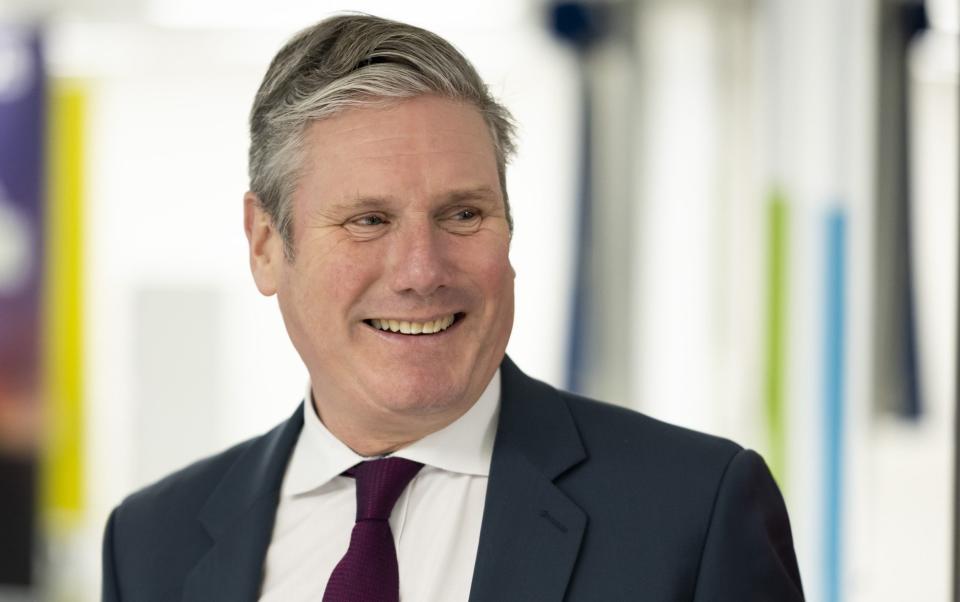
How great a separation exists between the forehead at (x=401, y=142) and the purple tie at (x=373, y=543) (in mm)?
383

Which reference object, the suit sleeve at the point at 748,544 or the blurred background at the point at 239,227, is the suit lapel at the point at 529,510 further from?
the blurred background at the point at 239,227

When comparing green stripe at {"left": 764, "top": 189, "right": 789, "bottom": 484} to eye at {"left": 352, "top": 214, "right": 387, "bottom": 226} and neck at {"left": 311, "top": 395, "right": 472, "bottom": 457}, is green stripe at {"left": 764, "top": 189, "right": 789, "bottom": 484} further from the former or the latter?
eye at {"left": 352, "top": 214, "right": 387, "bottom": 226}

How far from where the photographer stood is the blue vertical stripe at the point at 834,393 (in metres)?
3.59

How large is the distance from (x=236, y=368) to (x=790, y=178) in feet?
8.17

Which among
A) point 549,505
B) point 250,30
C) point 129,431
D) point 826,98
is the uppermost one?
point 250,30

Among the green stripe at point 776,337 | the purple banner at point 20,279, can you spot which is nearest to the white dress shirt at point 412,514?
the green stripe at point 776,337

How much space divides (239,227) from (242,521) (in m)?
3.72

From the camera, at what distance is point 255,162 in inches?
64.2

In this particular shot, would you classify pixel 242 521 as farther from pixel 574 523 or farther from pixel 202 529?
pixel 574 523

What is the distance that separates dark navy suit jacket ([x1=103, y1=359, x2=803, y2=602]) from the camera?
1.42m

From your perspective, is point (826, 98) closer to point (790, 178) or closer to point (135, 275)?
point (790, 178)

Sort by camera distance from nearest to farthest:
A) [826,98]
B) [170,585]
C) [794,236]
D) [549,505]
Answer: [549,505], [170,585], [826,98], [794,236]

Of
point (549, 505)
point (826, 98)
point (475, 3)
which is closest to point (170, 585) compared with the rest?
point (549, 505)

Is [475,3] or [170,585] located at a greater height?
[475,3]
